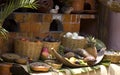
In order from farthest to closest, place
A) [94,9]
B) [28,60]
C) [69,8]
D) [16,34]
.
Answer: [94,9] → [69,8] → [16,34] → [28,60]

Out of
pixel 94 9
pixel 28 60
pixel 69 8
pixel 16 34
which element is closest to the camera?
pixel 28 60

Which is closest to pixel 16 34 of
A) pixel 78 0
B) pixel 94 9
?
pixel 78 0

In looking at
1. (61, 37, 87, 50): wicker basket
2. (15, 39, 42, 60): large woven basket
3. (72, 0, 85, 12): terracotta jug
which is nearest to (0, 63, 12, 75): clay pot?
(15, 39, 42, 60): large woven basket

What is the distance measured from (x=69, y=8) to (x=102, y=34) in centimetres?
97

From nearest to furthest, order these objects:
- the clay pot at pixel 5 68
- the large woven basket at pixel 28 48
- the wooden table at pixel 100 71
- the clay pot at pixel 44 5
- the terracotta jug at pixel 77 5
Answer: the clay pot at pixel 5 68, the wooden table at pixel 100 71, the large woven basket at pixel 28 48, the clay pot at pixel 44 5, the terracotta jug at pixel 77 5

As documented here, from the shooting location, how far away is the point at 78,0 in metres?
4.89

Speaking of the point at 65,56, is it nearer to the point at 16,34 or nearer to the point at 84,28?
the point at 16,34

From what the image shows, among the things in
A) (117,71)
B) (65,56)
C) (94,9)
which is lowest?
(117,71)

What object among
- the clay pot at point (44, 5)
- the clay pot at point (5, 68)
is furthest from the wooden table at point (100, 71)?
the clay pot at point (44, 5)

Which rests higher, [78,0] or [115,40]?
[78,0]

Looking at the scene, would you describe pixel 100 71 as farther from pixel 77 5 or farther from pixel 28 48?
pixel 77 5

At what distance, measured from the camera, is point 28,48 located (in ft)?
12.6

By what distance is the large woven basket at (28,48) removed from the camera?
12.6ft

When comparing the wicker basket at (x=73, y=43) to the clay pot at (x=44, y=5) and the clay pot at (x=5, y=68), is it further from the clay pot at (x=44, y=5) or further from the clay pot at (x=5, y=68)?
the clay pot at (x=5, y=68)
